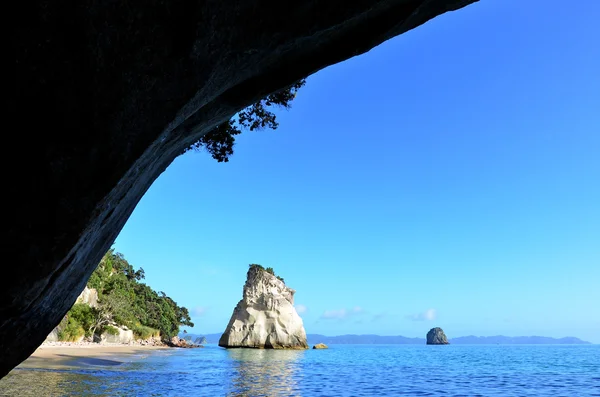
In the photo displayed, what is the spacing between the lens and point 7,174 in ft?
12.0

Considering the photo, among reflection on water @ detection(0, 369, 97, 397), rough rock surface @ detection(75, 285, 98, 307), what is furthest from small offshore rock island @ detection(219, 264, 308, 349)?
reflection on water @ detection(0, 369, 97, 397)

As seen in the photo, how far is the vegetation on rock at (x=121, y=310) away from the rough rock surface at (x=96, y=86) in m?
59.8

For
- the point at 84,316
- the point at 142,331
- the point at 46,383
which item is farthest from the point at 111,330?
the point at 46,383

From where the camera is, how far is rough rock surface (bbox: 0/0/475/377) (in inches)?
141

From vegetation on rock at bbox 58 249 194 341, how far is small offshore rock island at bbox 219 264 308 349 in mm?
20256

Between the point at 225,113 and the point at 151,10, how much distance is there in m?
2.88

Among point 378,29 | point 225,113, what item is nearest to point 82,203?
point 225,113

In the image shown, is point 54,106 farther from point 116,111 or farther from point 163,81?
point 163,81

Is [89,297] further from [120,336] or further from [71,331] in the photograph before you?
[120,336]

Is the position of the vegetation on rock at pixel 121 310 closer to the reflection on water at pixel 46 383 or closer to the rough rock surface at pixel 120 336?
the rough rock surface at pixel 120 336

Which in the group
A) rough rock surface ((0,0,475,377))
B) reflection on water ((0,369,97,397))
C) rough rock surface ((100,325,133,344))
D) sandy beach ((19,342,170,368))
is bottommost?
reflection on water ((0,369,97,397))

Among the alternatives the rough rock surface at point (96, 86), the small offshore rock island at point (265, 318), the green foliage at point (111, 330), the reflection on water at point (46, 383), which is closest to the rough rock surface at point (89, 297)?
the green foliage at point (111, 330)

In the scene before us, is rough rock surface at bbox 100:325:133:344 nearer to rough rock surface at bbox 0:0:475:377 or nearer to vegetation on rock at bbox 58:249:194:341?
vegetation on rock at bbox 58:249:194:341

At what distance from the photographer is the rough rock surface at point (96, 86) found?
357 cm
